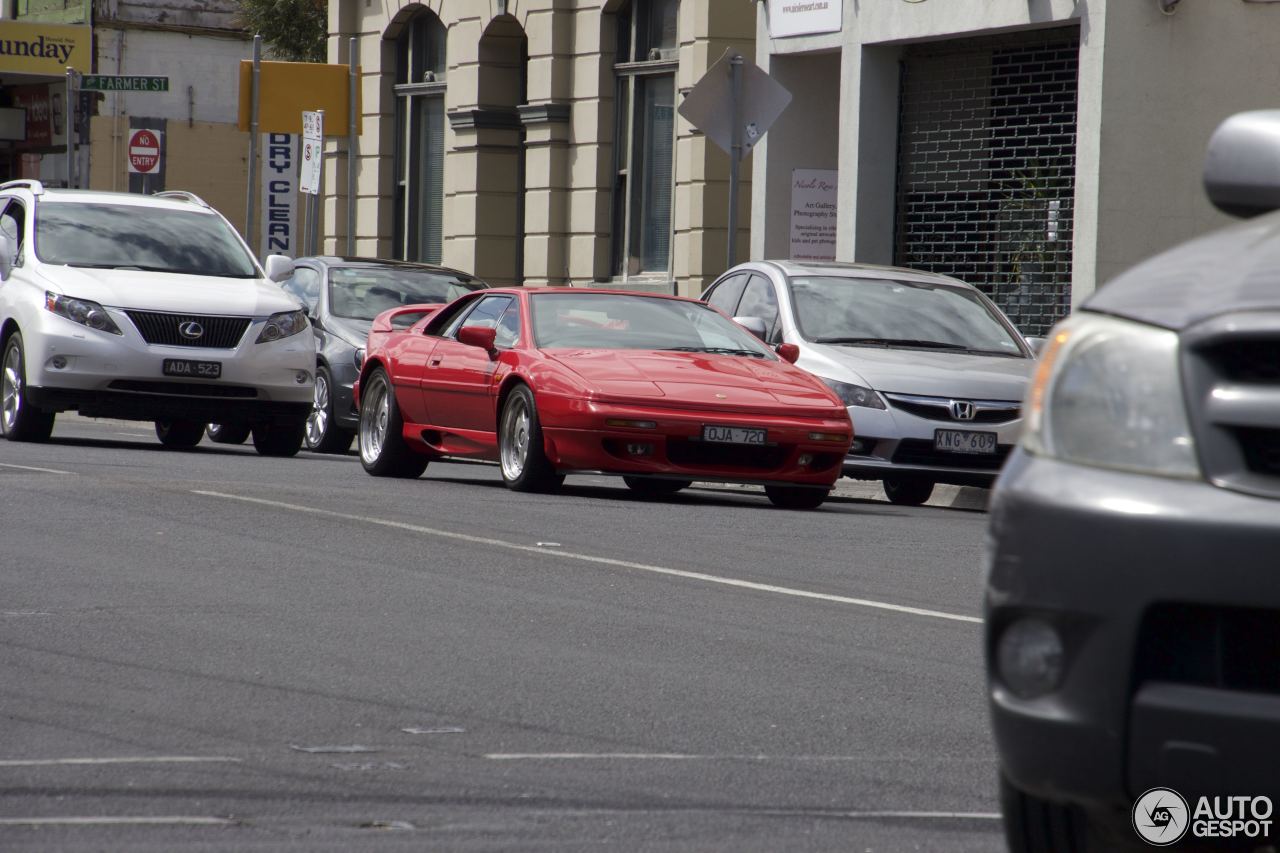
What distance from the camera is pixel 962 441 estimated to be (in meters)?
13.9

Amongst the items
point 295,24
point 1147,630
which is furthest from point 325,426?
point 295,24

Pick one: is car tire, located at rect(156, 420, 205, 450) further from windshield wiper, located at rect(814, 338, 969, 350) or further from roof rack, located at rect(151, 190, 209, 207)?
windshield wiper, located at rect(814, 338, 969, 350)

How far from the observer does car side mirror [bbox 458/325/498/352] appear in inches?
532

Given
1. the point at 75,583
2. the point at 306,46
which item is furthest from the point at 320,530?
Result: the point at 306,46

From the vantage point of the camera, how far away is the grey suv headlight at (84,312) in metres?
15.9

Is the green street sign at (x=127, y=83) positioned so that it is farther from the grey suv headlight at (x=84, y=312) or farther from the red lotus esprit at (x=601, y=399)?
the red lotus esprit at (x=601, y=399)

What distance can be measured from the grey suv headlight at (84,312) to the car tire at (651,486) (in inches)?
159

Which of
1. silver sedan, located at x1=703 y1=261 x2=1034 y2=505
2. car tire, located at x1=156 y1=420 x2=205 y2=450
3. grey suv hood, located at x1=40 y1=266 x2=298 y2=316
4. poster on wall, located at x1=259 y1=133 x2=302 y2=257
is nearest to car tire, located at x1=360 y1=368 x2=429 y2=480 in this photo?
grey suv hood, located at x1=40 y1=266 x2=298 y2=316

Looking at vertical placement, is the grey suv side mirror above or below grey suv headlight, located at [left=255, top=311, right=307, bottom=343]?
above

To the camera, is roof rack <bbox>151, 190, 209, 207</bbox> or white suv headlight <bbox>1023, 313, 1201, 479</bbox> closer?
white suv headlight <bbox>1023, 313, 1201, 479</bbox>

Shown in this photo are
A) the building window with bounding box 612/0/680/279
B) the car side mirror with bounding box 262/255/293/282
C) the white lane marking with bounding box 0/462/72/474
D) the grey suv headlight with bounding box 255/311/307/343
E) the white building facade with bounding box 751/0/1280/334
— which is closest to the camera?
the white lane marking with bounding box 0/462/72/474

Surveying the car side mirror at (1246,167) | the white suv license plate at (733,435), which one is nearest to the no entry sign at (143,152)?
the white suv license plate at (733,435)

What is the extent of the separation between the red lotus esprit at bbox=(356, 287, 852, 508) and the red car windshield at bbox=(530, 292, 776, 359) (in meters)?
0.01

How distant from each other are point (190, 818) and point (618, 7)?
23.4 metres
